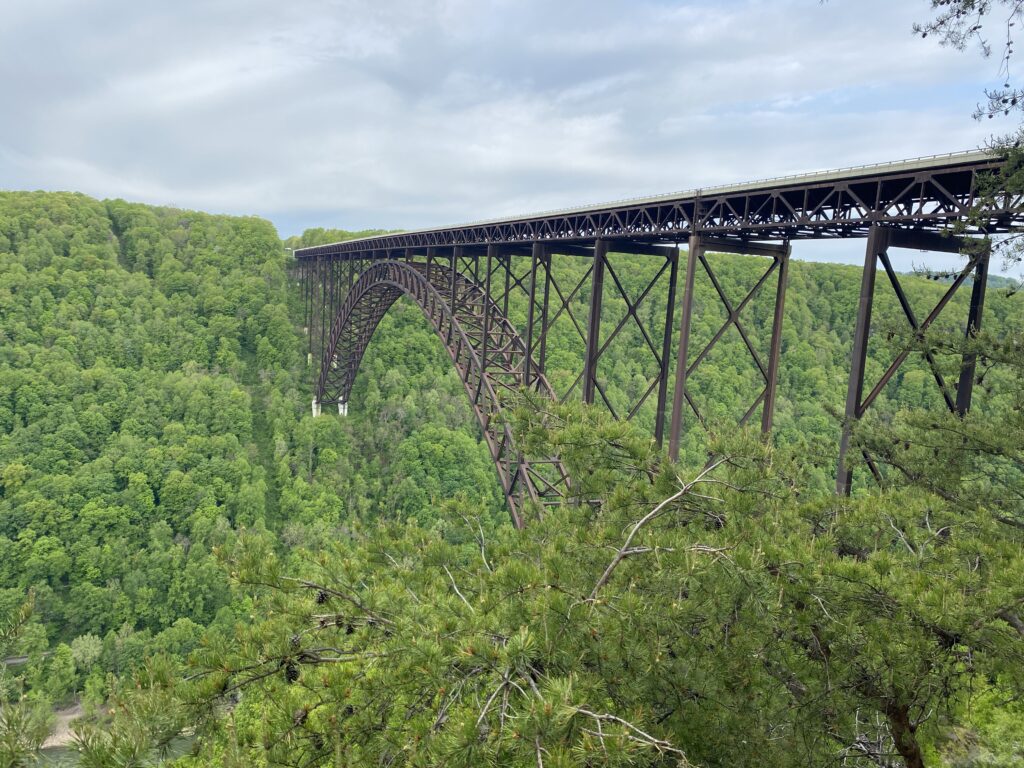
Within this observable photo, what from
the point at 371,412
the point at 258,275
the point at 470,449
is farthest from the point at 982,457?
the point at 258,275

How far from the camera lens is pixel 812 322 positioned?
175 ft

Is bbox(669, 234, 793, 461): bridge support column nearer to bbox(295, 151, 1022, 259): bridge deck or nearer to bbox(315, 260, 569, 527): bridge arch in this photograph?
bbox(295, 151, 1022, 259): bridge deck

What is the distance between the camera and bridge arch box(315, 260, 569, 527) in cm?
1374

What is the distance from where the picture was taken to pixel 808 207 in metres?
7.50

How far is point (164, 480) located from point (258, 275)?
863 inches

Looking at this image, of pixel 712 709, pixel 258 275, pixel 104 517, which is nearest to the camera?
pixel 712 709

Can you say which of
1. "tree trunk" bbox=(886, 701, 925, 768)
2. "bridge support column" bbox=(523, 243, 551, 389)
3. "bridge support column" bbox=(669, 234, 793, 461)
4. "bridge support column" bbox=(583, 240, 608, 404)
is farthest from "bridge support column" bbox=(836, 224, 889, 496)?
"bridge support column" bbox=(523, 243, 551, 389)

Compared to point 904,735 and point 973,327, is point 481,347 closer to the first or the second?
point 973,327

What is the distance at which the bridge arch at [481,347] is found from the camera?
13.7 m

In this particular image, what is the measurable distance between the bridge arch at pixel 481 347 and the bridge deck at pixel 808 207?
3642mm

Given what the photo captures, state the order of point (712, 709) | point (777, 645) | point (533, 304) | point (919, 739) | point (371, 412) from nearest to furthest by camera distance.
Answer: point (712, 709)
point (777, 645)
point (919, 739)
point (533, 304)
point (371, 412)

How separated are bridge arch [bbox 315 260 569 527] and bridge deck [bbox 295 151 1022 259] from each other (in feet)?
11.9

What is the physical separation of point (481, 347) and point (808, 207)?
1126cm

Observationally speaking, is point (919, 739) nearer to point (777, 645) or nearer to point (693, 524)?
point (777, 645)
